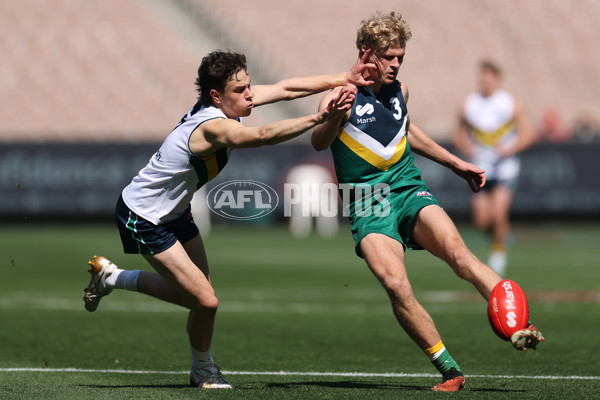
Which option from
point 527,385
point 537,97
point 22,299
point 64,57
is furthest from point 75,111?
point 527,385

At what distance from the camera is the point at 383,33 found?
680cm

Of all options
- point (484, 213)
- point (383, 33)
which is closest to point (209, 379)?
point (383, 33)

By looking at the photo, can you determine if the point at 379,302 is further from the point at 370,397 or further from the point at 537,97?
the point at 537,97

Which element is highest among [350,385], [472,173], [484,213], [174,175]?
[472,173]

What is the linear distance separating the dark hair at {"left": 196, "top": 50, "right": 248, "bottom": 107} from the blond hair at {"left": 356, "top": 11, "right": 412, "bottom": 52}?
825 mm

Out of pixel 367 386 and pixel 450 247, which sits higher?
pixel 450 247

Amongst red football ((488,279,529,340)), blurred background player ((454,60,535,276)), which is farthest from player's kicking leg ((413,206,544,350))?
blurred background player ((454,60,535,276))

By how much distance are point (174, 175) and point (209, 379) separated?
4.31ft

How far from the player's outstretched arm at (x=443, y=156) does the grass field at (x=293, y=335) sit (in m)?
1.34

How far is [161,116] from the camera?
35219 millimetres

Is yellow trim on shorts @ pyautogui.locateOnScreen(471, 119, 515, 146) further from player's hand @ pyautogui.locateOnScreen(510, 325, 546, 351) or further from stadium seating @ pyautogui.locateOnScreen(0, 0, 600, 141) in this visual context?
stadium seating @ pyautogui.locateOnScreen(0, 0, 600, 141)

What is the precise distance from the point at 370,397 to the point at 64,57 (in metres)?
31.9

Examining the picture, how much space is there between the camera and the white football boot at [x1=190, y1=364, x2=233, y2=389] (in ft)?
22.0

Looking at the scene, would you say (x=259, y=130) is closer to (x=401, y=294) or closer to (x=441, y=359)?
(x=401, y=294)
